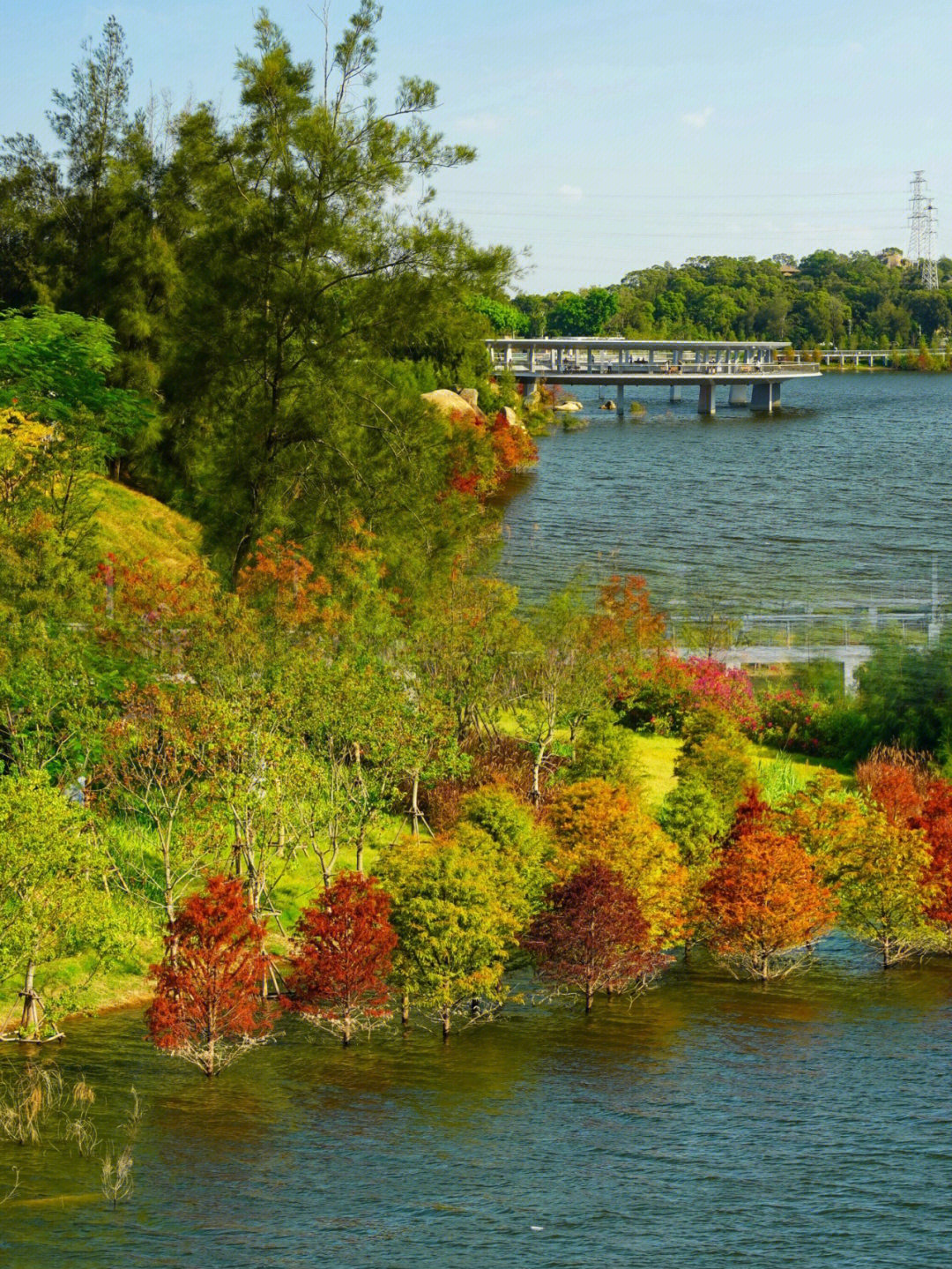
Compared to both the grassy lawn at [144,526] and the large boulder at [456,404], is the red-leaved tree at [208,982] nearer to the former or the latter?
the grassy lawn at [144,526]

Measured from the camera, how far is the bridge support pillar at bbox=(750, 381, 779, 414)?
559ft

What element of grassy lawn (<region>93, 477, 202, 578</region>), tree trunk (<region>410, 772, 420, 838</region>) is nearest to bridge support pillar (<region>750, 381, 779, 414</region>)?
grassy lawn (<region>93, 477, 202, 578</region>)

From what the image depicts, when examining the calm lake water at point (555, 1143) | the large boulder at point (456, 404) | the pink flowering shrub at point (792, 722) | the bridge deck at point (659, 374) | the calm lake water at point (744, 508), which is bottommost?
the calm lake water at point (555, 1143)

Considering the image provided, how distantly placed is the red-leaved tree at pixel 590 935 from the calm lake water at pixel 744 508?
128ft

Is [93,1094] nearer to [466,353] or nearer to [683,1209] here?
[683,1209]

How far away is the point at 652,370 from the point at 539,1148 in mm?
154164

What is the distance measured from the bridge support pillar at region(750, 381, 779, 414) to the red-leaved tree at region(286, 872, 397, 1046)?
496 ft

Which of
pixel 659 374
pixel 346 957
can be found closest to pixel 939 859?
pixel 346 957

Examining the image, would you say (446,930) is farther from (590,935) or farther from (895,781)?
(895,781)

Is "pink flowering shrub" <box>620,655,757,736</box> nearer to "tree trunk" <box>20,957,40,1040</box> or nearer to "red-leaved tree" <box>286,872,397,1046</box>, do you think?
"red-leaved tree" <box>286,872,397,1046</box>

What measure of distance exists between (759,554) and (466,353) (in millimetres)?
30961

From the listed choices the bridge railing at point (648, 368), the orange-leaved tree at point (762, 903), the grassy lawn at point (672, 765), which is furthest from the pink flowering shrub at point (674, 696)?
the bridge railing at point (648, 368)

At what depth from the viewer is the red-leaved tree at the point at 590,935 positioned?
26.6 m

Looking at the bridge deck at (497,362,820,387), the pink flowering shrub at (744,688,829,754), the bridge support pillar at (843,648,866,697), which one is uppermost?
the bridge deck at (497,362,820,387)
